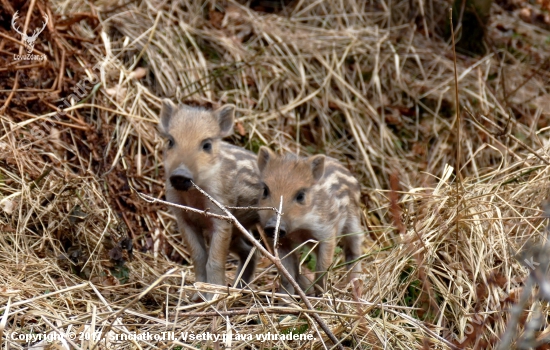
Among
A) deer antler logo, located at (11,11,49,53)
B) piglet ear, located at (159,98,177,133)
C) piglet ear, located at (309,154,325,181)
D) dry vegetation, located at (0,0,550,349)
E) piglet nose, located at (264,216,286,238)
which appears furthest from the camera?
deer antler logo, located at (11,11,49,53)

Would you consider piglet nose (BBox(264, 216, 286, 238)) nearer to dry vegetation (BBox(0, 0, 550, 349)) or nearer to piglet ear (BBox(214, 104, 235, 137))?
dry vegetation (BBox(0, 0, 550, 349))

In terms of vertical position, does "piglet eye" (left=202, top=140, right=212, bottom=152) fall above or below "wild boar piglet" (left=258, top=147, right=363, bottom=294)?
above

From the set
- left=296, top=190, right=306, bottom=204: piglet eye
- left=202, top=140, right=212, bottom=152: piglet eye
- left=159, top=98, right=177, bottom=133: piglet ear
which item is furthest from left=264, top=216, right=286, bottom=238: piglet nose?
left=159, top=98, right=177, bottom=133: piglet ear

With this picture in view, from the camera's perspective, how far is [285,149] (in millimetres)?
7289

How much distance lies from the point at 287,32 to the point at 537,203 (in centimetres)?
413

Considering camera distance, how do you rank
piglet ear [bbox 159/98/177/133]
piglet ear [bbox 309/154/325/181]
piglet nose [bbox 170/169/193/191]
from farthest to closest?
piglet ear [bbox 159/98/177/133] < piglet ear [bbox 309/154/325/181] < piglet nose [bbox 170/169/193/191]

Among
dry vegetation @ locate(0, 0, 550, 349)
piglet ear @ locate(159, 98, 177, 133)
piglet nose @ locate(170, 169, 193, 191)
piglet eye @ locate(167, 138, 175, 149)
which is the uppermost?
piglet ear @ locate(159, 98, 177, 133)

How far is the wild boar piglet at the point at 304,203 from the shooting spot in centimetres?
518

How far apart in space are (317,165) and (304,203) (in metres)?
0.34

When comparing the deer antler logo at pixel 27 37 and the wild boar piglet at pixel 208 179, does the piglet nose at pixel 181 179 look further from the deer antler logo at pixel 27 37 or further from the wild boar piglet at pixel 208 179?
the deer antler logo at pixel 27 37

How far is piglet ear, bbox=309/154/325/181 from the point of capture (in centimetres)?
544

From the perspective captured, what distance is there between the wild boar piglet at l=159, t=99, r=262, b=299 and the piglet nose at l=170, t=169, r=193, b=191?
0.06m

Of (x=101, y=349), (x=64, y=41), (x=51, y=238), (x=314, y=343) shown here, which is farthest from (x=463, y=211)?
(x=64, y=41)

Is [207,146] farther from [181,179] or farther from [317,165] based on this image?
[317,165]
